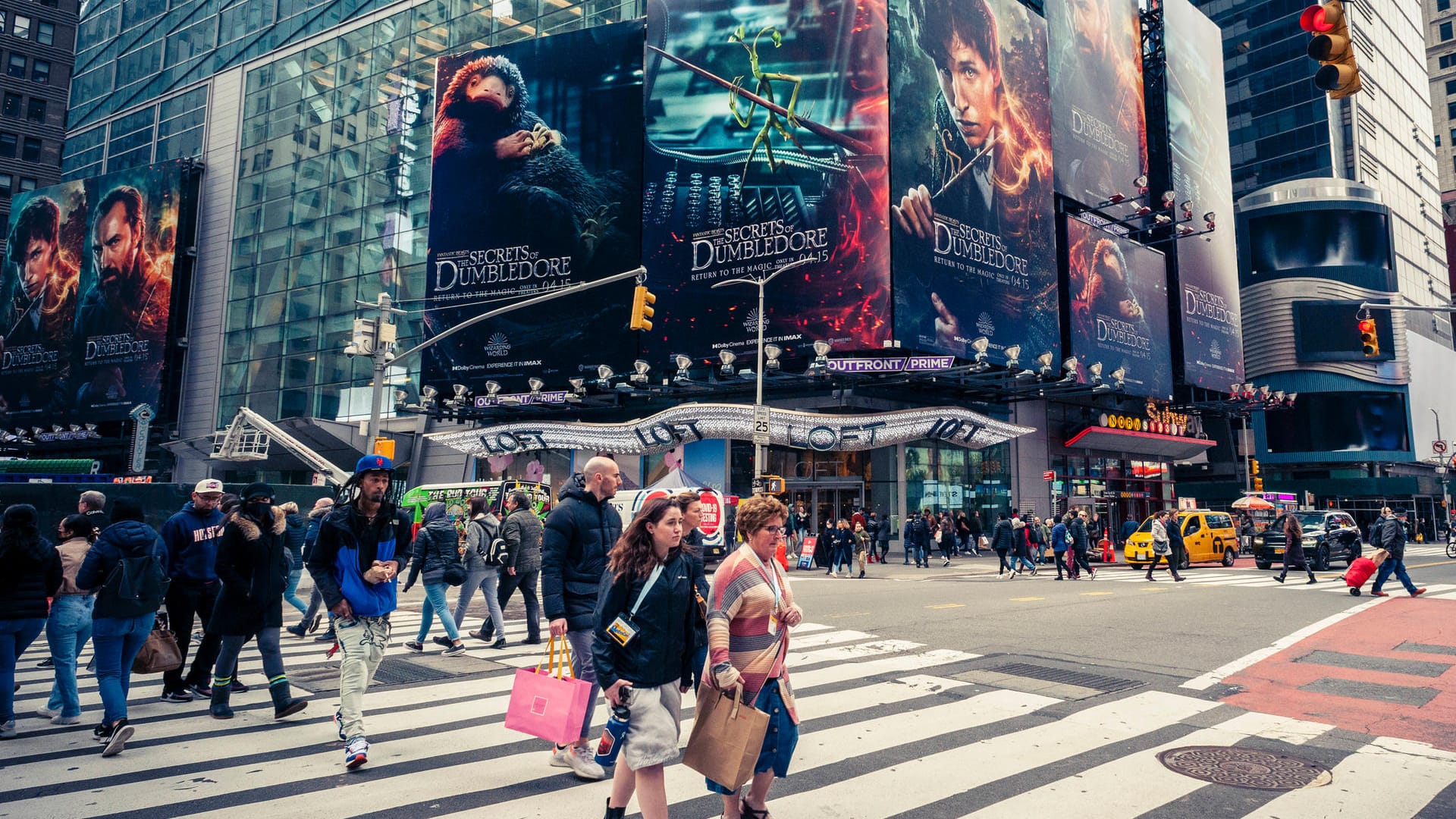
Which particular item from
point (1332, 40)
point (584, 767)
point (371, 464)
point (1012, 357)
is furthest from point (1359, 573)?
point (371, 464)

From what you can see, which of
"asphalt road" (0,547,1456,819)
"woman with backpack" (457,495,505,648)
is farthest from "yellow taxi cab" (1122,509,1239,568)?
"woman with backpack" (457,495,505,648)

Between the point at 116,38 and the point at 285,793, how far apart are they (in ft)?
258

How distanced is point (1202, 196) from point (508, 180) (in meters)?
36.5

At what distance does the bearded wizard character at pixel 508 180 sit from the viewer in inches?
1478

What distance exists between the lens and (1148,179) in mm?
48375

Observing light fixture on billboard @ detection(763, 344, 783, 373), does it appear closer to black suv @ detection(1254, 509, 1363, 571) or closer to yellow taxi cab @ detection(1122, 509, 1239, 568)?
yellow taxi cab @ detection(1122, 509, 1239, 568)

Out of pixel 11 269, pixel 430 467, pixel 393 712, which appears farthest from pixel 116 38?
pixel 393 712

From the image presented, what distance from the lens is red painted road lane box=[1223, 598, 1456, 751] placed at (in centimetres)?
752

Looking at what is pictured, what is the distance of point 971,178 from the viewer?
3453cm

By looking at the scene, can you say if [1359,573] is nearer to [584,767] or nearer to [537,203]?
[584,767]

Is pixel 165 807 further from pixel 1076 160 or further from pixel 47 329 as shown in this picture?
pixel 47 329

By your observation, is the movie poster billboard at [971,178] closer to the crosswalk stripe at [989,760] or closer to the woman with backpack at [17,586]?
the crosswalk stripe at [989,760]

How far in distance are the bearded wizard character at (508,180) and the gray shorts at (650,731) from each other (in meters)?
33.7

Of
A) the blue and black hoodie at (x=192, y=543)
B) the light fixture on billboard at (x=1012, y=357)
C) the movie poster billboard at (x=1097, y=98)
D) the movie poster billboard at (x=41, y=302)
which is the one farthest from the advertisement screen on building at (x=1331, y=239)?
the movie poster billboard at (x=41, y=302)
